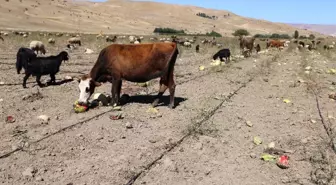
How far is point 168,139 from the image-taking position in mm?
8281

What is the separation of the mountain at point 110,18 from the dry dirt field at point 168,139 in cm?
5560

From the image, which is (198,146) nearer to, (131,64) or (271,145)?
(271,145)

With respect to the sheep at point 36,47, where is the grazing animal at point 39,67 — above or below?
above

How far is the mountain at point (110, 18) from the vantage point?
7831 centimetres

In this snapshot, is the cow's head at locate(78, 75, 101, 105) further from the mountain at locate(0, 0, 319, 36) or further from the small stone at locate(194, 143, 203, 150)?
the mountain at locate(0, 0, 319, 36)

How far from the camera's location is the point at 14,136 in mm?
8297

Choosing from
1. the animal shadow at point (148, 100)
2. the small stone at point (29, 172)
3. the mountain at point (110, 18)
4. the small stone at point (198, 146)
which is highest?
the small stone at point (198, 146)

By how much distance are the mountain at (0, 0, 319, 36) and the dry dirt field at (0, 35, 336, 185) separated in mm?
55599

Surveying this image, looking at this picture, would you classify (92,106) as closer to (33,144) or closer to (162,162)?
(33,144)

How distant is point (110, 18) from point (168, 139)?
109432mm

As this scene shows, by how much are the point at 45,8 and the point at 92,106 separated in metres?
94.4

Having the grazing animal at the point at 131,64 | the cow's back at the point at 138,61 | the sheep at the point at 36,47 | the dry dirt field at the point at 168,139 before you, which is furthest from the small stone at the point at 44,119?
the sheep at the point at 36,47

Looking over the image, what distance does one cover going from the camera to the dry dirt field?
6660 millimetres

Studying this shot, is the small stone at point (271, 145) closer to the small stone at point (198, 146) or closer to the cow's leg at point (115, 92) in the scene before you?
the small stone at point (198, 146)
